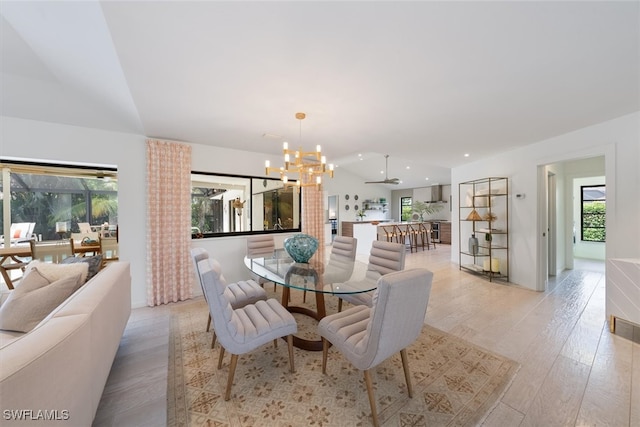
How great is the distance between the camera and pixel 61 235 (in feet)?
13.4

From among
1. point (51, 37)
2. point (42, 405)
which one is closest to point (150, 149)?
point (51, 37)

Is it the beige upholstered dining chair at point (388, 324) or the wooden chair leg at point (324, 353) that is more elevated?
the beige upholstered dining chair at point (388, 324)

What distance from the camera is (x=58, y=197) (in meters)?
4.02

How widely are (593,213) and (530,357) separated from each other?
20.5 ft

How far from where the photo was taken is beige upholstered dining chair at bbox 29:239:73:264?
362 cm

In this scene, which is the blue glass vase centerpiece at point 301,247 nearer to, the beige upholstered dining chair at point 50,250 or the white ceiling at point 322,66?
the white ceiling at point 322,66

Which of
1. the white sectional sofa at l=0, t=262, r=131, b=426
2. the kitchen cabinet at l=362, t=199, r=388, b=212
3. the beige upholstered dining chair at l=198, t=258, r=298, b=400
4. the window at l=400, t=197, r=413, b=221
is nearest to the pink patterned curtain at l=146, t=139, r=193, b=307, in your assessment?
the white sectional sofa at l=0, t=262, r=131, b=426

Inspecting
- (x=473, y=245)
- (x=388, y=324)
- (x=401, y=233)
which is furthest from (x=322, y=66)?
(x=401, y=233)

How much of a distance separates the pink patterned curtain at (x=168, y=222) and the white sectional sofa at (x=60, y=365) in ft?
5.87

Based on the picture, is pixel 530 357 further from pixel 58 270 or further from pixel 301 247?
pixel 58 270

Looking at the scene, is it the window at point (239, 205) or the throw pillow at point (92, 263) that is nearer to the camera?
the throw pillow at point (92, 263)

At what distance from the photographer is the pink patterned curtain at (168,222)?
3.40 meters

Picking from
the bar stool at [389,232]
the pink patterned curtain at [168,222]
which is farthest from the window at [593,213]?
the pink patterned curtain at [168,222]

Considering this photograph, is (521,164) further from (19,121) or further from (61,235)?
(61,235)
